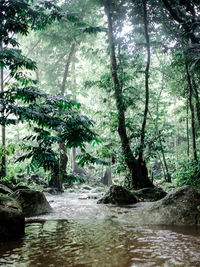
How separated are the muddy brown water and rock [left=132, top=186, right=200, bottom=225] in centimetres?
32

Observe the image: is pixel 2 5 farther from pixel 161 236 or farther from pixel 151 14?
pixel 151 14

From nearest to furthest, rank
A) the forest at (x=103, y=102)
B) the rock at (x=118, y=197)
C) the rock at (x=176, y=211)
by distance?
the forest at (x=103, y=102)
the rock at (x=176, y=211)
the rock at (x=118, y=197)

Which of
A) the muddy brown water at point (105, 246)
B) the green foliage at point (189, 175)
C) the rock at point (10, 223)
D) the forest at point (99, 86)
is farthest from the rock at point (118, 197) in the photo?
the rock at point (10, 223)

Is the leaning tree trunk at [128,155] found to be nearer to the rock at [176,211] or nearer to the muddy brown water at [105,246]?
the rock at [176,211]

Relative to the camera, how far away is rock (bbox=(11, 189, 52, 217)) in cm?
541

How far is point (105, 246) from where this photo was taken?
110 inches

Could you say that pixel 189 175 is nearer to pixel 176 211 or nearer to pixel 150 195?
pixel 150 195

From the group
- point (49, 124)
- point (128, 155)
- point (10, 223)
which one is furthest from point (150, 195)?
point (49, 124)

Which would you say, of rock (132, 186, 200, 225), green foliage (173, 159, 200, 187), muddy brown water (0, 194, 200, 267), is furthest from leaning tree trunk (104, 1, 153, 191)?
muddy brown water (0, 194, 200, 267)

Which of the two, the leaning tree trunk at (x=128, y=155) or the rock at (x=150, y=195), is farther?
the leaning tree trunk at (x=128, y=155)

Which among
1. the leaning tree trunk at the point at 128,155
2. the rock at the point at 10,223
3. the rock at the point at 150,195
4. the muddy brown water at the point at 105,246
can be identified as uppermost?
the leaning tree trunk at the point at 128,155

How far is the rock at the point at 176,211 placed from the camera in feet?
13.6

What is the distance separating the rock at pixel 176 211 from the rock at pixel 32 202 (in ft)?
8.57

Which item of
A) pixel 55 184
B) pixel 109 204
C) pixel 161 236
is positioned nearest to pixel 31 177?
pixel 55 184
